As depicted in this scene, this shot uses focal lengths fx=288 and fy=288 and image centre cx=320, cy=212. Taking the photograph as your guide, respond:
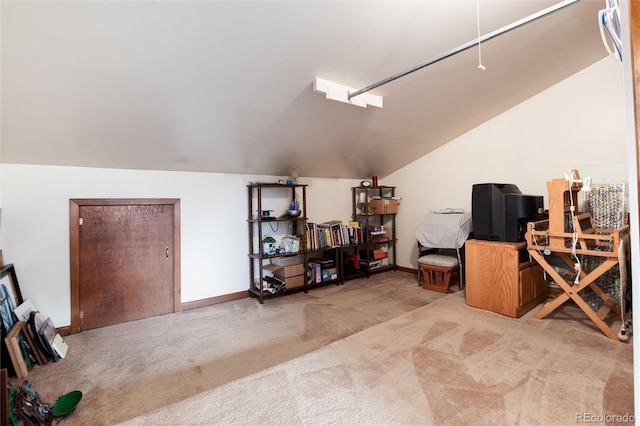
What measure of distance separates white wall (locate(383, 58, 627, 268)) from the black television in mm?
649

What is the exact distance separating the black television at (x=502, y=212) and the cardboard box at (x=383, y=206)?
163cm

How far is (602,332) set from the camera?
8.23 feet

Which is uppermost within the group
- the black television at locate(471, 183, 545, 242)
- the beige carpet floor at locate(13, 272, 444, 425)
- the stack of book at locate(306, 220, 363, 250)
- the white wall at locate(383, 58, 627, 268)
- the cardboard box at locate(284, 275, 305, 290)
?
the white wall at locate(383, 58, 627, 268)

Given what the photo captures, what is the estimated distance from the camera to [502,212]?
3.08 metres

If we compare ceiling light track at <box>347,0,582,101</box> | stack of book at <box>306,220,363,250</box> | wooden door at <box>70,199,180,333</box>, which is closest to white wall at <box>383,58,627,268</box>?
stack of book at <box>306,220,363,250</box>

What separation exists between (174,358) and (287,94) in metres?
2.41

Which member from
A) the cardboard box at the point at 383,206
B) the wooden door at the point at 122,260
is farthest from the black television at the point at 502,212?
the wooden door at the point at 122,260

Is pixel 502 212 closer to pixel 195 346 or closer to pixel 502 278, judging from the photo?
pixel 502 278

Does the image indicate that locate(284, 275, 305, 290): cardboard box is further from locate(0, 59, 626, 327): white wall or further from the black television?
the black television

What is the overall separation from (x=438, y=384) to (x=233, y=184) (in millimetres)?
3120

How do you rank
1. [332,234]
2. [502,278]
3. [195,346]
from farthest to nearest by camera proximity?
[332,234], [502,278], [195,346]

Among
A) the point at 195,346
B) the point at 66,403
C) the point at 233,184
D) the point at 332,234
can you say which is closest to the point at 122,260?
the point at 195,346

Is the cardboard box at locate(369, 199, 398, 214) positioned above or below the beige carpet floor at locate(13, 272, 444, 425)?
above

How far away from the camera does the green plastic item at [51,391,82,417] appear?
1720 mm
